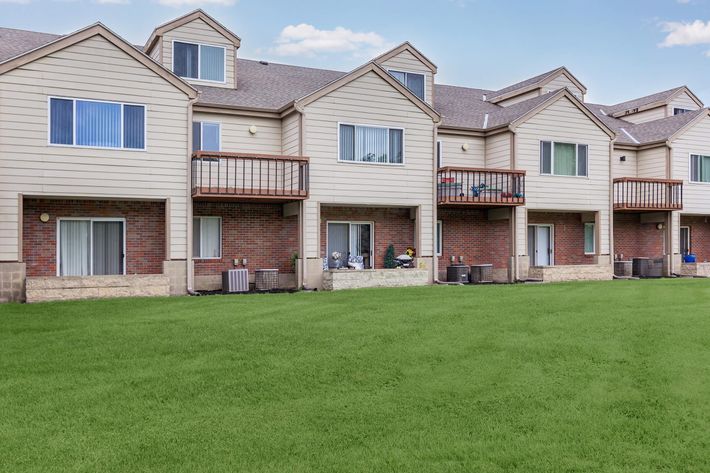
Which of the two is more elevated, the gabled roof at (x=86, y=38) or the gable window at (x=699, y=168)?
the gabled roof at (x=86, y=38)

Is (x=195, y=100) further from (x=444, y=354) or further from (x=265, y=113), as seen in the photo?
(x=444, y=354)

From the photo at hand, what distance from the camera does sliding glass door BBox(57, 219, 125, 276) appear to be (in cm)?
1770

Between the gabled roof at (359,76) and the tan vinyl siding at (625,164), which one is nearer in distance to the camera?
the gabled roof at (359,76)

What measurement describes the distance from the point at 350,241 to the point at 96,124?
8.54 metres

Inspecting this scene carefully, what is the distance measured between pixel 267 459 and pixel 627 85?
125ft

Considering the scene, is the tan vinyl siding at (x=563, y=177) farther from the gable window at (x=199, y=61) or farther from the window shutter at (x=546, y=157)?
the gable window at (x=199, y=61)

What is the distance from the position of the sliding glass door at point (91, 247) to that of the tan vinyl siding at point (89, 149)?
5.12 ft

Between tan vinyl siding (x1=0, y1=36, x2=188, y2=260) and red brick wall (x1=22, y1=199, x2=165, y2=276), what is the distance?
53.4 inches

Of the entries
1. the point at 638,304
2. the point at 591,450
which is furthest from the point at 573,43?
the point at 591,450

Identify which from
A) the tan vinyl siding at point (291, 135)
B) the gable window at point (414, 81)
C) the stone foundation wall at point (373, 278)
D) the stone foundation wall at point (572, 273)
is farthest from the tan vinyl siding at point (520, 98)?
the tan vinyl siding at point (291, 135)

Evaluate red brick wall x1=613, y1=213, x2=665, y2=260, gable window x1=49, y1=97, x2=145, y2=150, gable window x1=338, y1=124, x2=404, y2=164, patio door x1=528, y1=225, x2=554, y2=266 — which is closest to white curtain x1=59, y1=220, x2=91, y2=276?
gable window x1=49, y1=97, x2=145, y2=150

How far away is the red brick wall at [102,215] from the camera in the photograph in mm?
17328

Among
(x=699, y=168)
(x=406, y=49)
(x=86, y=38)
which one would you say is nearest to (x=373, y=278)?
(x=406, y=49)

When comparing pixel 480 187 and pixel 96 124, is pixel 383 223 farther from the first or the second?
pixel 96 124
